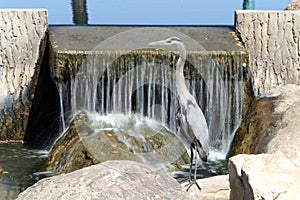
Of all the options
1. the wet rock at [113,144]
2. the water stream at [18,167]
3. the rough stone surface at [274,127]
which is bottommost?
the water stream at [18,167]

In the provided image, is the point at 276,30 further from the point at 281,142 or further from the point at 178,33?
the point at 281,142

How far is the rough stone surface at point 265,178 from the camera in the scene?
4.44 metres

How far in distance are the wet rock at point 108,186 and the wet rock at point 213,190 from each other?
1.34 metres

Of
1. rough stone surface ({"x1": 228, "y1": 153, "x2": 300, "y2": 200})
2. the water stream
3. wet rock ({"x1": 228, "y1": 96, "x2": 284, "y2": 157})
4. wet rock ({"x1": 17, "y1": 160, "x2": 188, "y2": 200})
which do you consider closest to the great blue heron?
wet rock ({"x1": 228, "y1": 96, "x2": 284, "y2": 157})

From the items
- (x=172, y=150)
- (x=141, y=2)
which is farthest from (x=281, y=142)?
(x=141, y=2)

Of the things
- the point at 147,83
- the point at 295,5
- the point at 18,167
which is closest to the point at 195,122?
the point at 147,83

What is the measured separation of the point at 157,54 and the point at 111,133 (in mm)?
1216

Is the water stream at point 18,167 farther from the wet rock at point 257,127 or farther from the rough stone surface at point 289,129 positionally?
the rough stone surface at point 289,129

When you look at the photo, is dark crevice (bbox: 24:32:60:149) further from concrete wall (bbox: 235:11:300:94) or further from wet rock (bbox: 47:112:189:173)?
concrete wall (bbox: 235:11:300:94)

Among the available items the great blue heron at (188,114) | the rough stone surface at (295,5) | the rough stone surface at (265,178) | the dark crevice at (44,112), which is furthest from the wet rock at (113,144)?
the rough stone surface at (295,5)

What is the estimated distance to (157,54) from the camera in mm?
8695

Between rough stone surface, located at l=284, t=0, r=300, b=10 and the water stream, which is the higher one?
rough stone surface, located at l=284, t=0, r=300, b=10

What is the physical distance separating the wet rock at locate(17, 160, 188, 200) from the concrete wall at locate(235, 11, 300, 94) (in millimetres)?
5098

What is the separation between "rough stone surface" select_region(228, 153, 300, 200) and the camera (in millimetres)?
4436
